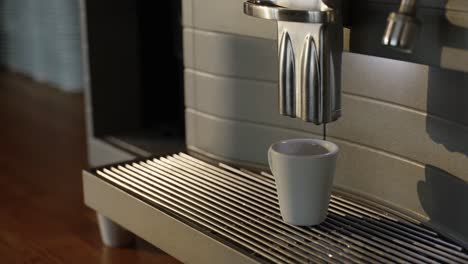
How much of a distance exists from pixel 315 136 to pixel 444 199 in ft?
0.78

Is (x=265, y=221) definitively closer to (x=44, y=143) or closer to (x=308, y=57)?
(x=308, y=57)

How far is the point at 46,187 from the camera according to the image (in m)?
1.59

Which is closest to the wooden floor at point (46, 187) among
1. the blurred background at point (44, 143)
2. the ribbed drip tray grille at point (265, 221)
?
the blurred background at point (44, 143)

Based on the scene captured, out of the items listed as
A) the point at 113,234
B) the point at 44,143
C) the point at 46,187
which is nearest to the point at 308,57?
the point at 113,234

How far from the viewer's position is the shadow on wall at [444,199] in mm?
984

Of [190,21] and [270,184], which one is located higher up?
[190,21]

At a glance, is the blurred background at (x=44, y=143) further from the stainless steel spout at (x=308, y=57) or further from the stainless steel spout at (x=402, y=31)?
the stainless steel spout at (x=402, y=31)

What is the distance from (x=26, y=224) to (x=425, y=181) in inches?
27.8

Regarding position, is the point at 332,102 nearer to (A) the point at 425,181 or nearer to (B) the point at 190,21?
(A) the point at 425,181

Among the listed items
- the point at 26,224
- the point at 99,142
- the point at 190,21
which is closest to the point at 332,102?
the point at 190,21

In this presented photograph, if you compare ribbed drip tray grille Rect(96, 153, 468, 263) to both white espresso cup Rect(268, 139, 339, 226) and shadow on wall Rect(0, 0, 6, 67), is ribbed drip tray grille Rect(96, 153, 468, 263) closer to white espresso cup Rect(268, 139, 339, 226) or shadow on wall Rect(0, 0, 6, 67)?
white espresso cup Rect(268, 139, 339, 226)

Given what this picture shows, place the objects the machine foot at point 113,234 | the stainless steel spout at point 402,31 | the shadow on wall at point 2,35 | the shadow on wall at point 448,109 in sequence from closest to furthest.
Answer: the stainless steel spout at point 402,31 < the shadow on wall at point 448,109 < the machine foot at point 113,234 < the shadow on wall at point 2,35

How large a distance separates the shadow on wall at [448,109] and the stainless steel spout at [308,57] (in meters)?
0.12

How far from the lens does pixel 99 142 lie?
65.3 inches
